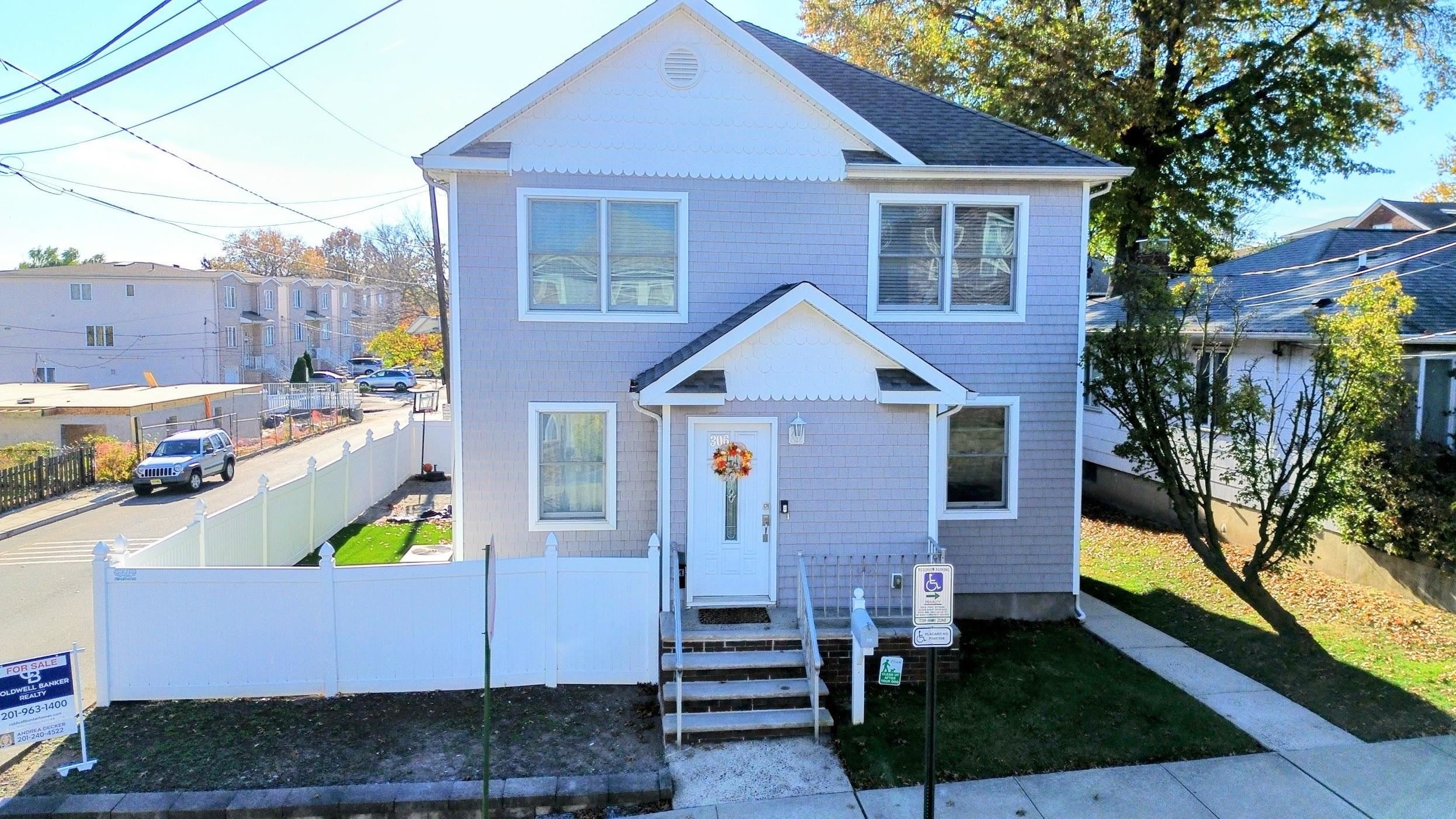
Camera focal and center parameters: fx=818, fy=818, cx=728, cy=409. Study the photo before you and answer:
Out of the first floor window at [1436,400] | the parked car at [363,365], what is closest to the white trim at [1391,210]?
the first floor window at [1436,400]

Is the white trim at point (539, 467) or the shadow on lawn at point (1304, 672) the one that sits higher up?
the white trim at point (539, 467)

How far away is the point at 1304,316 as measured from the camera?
1177 centimetres

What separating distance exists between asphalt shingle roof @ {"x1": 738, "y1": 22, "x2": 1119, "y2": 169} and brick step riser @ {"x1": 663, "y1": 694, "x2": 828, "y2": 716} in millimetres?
6683

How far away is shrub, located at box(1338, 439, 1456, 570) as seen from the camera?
10.1 metres

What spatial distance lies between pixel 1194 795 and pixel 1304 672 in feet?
11.0

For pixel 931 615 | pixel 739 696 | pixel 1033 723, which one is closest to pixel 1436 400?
pixel 1033 723

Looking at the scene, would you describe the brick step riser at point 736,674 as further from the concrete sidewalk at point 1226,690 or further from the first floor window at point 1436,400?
the first floor window at point 1436,400

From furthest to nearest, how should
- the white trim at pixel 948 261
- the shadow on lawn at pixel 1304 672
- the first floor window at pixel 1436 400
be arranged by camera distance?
the first floor window at pixel 1436 400 < the white trim at pixel 948 261 < the shadow on lawn at pixel 1304 672

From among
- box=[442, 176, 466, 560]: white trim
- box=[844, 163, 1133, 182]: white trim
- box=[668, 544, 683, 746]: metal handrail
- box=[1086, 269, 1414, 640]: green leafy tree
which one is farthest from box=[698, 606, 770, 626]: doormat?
box=[844, 163, 1133, 182]: white trim

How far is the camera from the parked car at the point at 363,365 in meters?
61.5

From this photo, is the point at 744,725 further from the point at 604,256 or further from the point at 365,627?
the point at 604,256

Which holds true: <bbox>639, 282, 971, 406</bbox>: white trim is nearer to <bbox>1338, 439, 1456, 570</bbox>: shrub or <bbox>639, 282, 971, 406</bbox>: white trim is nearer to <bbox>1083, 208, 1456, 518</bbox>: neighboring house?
<bbox>1083, 208, 1456, 518</bbox>: neighboring house

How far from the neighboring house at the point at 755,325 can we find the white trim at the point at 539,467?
26 millimetres

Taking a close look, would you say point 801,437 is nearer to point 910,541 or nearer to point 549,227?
point 910,541
